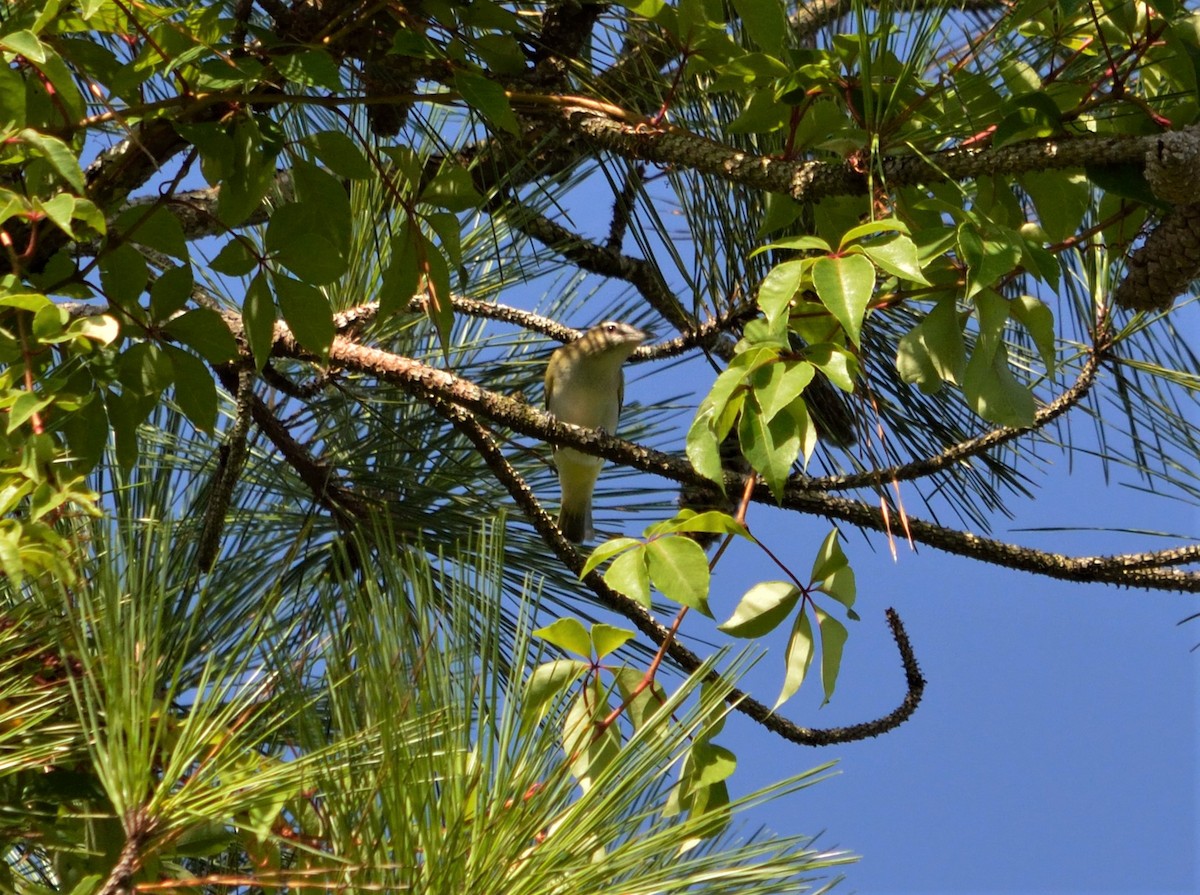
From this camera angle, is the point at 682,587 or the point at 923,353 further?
the point at 923,353

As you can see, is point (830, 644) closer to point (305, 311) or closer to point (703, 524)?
point (703, 524)

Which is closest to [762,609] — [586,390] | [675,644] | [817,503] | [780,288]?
[780,288]

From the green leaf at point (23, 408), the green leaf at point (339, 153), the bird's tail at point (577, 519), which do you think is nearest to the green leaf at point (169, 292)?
the green leaf at point (339, 153)

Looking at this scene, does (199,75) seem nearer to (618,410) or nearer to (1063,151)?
(1063,151)

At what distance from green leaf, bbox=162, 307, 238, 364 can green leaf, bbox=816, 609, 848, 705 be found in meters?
0.58

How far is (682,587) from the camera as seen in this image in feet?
2.91

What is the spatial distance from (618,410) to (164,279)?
2.35 m

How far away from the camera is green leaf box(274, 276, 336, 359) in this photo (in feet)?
4.02

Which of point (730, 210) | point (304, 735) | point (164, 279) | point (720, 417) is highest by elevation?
point (730, 210)

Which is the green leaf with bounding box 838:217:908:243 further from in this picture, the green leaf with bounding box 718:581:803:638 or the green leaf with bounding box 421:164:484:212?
the green leaf with bounding box 421:164:484:212

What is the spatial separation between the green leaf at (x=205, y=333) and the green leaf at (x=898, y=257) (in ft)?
1.98

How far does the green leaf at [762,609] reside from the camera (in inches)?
39.3

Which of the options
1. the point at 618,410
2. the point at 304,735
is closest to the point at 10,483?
the point at 304,735

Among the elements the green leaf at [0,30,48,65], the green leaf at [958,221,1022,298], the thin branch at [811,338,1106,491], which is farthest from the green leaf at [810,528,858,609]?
the green leaf at [0,30,48,65]
